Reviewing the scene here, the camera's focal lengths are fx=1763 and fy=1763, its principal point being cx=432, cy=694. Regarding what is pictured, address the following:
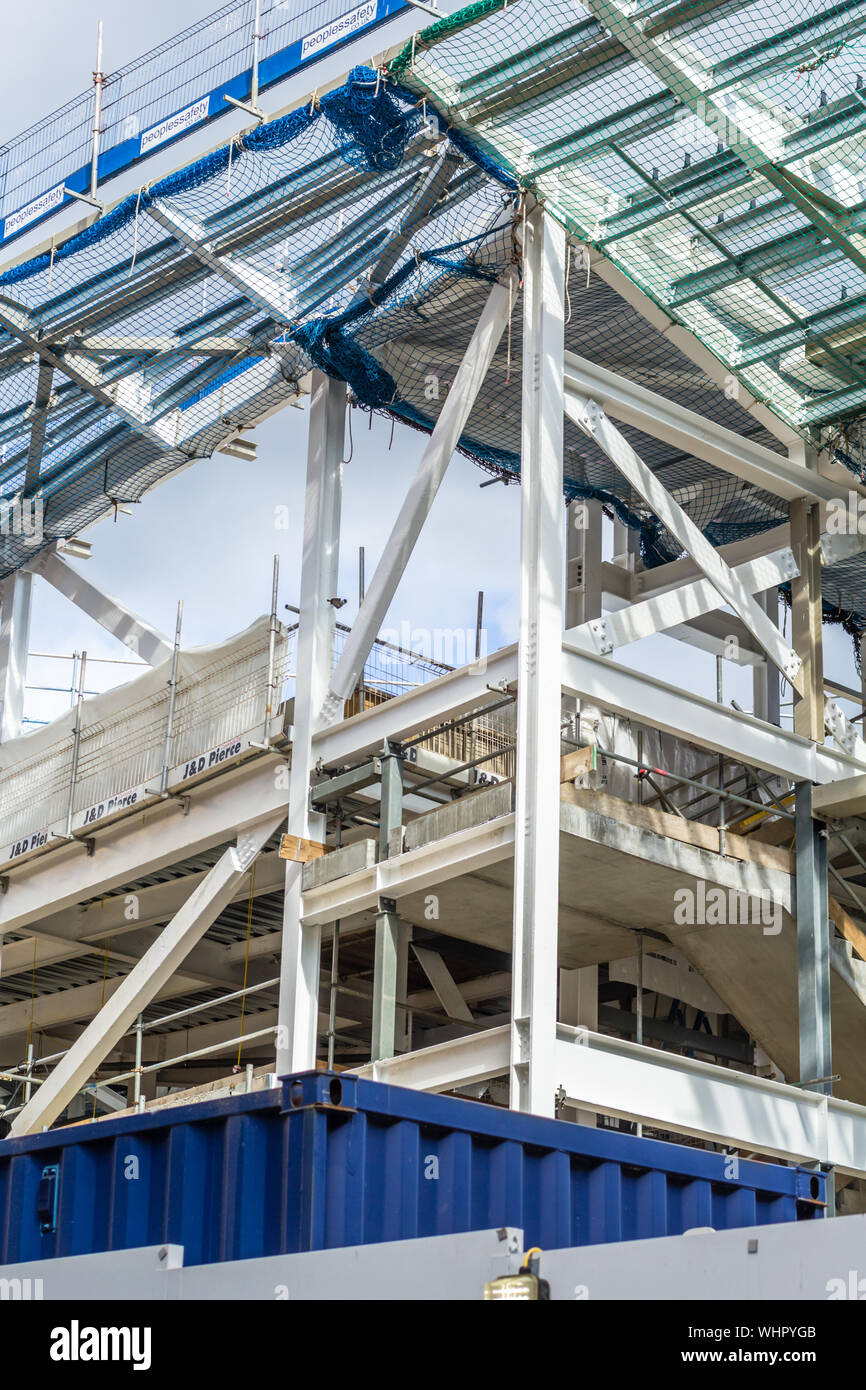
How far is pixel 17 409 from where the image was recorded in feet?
92.9

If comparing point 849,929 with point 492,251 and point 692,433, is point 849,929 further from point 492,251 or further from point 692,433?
point 492,251

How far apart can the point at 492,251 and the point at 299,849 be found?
8297mm

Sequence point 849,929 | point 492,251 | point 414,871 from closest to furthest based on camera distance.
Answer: point 414,871 → point 492,251 → point 849,929

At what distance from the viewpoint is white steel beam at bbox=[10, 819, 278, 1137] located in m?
24.5

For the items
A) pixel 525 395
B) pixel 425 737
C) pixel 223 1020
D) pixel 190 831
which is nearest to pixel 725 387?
pixel 525 395

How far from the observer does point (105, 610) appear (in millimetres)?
30859

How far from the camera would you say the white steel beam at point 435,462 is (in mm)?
22938

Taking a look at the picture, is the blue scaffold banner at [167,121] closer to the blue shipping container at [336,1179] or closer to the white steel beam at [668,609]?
the white steel beam at [668,609]

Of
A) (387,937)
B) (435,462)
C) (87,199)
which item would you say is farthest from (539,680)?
(87,199)

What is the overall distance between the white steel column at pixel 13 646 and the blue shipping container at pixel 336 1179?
21632 millimetres

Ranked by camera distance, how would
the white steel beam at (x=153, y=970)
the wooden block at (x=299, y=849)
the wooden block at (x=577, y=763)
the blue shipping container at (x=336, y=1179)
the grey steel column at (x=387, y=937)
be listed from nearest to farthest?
1. the blue shipping container at (x=336, y=1179)
2. the wooden block at (x=577, y=763)
3. the grey steel column at (x=387, y=937)
4. the wooden block at (x=299, y=849)
5. the white steel beam at (x=153, y=970)

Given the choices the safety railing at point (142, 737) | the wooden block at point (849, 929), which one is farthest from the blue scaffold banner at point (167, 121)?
the wooden block at point (849, 929)

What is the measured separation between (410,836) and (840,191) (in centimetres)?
947
